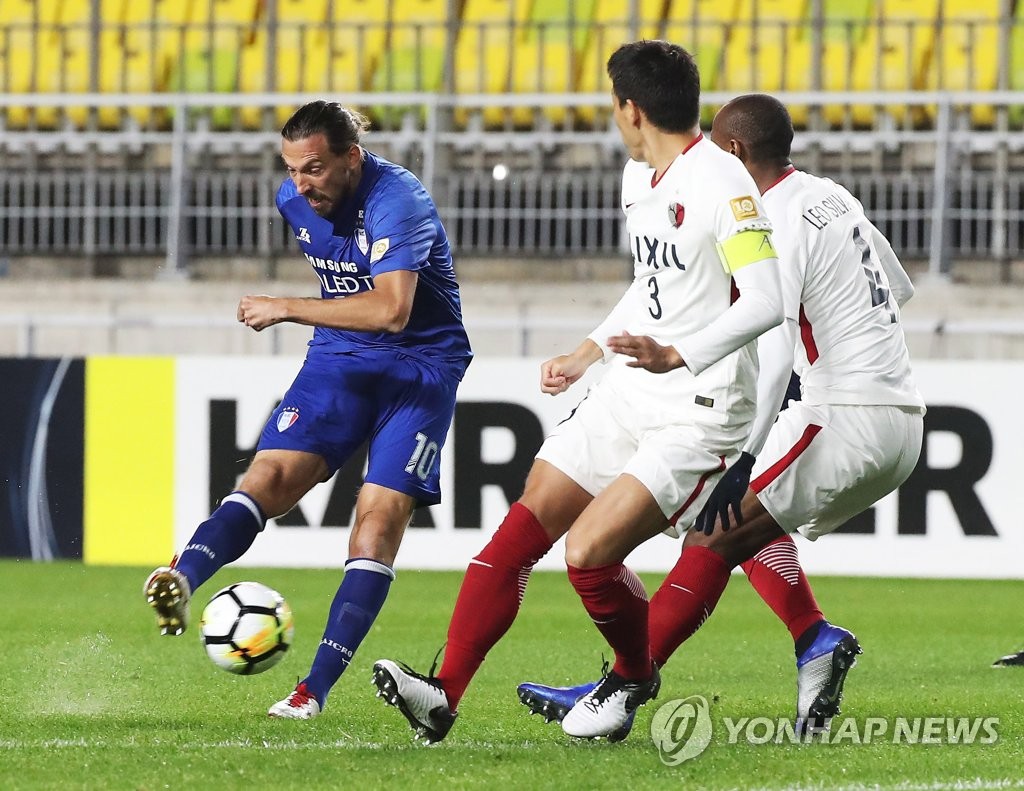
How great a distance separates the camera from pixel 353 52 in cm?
1516

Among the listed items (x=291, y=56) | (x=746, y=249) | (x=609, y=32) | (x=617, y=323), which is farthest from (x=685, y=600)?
(x=291, y=56)

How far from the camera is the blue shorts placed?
5.67 metres

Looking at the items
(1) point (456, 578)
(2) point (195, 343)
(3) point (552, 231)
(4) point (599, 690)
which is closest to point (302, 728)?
(4) point (599, 690)

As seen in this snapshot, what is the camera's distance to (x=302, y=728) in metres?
5.20

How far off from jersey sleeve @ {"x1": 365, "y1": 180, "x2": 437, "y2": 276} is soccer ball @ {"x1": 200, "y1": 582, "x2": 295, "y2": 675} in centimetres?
107

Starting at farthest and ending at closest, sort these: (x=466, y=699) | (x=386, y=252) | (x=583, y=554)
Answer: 1. (x=466, y=699)
2. (x=386, y=252)
3. (x=583, y=554)

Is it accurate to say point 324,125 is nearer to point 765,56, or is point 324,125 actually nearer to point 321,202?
point 321,202

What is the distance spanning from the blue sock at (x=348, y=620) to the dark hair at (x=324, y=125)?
129 centimetres

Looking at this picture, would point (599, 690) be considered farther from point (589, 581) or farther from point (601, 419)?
point (601, 419)

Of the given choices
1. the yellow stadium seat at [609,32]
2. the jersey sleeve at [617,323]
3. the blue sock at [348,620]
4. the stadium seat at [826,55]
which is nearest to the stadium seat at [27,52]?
the yellow stadium seat at [609,32]

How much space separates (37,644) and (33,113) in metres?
8.41

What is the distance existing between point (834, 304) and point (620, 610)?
117cm

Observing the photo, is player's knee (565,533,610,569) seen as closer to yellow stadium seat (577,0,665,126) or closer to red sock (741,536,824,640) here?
red sock (741,536,824,640)

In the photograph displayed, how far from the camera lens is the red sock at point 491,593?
4.93 m
